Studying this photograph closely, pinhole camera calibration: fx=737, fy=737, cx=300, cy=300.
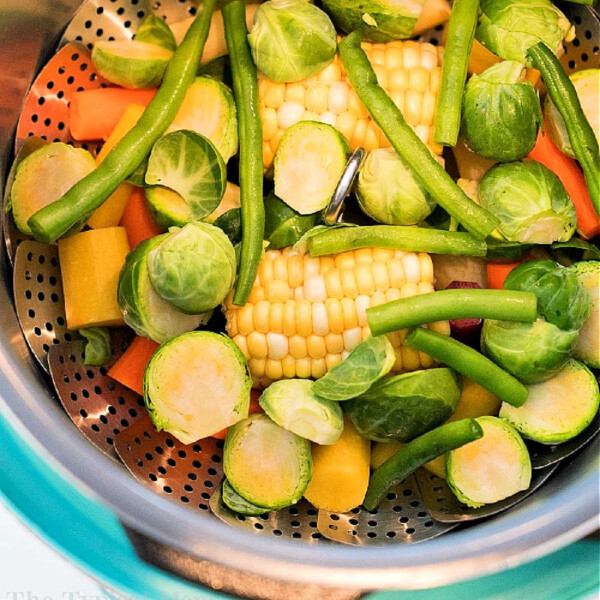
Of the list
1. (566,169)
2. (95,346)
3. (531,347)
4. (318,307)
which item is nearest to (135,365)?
(95,346)

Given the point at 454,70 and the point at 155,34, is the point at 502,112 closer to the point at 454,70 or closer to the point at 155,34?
the point at 454,70

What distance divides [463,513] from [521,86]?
3.05 feet

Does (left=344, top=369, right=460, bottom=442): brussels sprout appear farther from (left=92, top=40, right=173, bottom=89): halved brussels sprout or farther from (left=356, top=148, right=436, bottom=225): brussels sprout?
(left=92, top=40, right=173, bottom=89): halved brussels sprout

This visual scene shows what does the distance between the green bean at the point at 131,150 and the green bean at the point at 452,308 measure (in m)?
0.62

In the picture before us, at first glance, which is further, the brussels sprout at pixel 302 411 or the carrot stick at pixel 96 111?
the carrot stick at pixel 96 111

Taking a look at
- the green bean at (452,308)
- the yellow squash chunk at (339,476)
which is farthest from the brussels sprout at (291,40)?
the yellow squash chunk at (339,476)

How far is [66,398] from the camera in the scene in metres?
1.59

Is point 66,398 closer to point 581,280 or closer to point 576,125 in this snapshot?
point 581,280

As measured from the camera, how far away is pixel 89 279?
1.63 meters

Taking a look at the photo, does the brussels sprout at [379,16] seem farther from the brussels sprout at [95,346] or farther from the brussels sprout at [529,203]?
the brussels sprout at [95,346]

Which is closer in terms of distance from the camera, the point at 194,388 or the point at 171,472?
the point at 194,388

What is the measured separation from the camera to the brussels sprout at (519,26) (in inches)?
65.6

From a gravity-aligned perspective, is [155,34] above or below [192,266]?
above

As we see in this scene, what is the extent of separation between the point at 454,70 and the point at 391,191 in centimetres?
30
